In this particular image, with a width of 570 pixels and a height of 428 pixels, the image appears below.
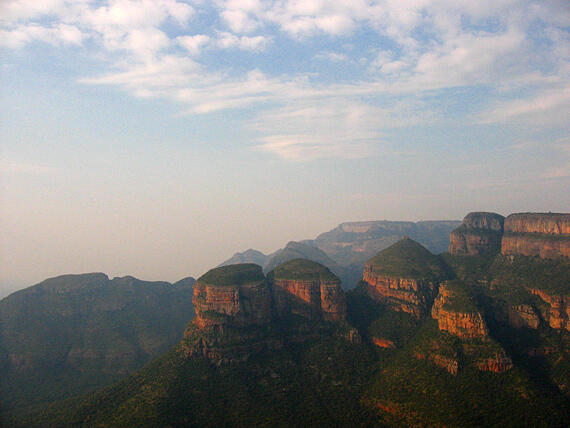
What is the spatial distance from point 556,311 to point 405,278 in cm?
4209

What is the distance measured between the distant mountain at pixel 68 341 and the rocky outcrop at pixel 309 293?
6343 cm

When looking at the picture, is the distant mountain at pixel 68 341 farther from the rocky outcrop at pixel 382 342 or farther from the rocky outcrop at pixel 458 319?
the rocky outcrop at pixel 458 319

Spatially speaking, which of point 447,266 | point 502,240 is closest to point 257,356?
point 447,266

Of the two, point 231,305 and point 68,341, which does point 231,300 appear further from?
point 68,341

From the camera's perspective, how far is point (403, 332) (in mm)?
127312

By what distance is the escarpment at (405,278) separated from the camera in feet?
444

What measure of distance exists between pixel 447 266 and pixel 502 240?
20.6 m

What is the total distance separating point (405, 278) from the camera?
459 ft

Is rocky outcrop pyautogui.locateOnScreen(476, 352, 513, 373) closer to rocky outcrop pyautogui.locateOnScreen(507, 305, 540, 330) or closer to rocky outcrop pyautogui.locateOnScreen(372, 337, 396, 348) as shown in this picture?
rocky outcrop pyautogui.locateOnScreen(507, 305, 540, 330)

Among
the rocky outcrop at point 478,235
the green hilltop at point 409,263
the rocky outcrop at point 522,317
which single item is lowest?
the rocky outcrop at point 522,317

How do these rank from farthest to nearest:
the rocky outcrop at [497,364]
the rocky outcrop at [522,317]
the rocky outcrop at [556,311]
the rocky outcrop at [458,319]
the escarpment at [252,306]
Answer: the escarpment at [252,306], the rocky outcrop at [522,317], the rocky outcrop at [556,311], the rocky outcrop at [458,319], the rocky outcrop at [497,364]

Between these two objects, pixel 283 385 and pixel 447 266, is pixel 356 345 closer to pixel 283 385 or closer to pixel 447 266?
pixel 283 385

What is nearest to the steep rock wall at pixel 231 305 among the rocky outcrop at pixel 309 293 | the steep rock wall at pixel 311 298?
the steep rock wall at pixel 311 298

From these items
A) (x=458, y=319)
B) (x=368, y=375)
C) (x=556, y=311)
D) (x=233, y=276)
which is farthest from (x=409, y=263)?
(x=233, y=276)
